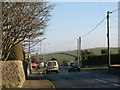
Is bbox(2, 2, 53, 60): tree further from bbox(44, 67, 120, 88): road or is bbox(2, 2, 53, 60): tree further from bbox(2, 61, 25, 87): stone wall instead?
bbox(44, 67, 120, 88): road

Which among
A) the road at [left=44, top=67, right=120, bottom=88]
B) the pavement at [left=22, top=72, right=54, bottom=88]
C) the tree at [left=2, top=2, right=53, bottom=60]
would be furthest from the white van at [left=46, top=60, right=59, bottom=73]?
the tree at [left=2, top=2, right=53, bottom=60]

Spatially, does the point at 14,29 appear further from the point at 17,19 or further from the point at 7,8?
the point at 7,8

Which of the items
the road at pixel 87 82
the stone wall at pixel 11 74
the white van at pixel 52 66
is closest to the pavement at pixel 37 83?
the road at pixel 87 82

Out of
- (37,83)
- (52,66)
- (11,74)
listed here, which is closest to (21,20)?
(11,74)

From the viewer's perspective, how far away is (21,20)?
1650 centimetres

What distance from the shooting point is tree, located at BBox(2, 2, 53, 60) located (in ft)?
50.2

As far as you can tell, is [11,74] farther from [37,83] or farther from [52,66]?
[52,66]

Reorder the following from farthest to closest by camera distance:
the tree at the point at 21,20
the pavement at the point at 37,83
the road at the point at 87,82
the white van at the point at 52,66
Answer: the white van at the point at 52,66 → the pavement at the point at 37,83 → the road at the point at 87,82 → the tree at the point at 21,20

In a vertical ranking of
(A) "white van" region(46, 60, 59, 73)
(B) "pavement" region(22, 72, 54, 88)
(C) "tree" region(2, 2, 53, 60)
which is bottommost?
(B) "pavement" region(22, 72, 54, 88)

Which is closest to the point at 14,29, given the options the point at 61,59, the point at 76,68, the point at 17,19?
the point at 17,19

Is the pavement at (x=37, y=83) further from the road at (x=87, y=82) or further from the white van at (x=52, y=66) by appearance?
the white van at (x=52, y=66)

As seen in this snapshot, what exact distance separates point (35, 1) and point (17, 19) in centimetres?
154

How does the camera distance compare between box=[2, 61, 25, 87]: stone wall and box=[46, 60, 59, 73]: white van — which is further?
box=[46, 60, 59, 73]: white van

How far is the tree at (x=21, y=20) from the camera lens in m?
15.3
